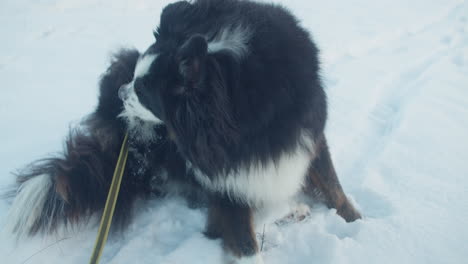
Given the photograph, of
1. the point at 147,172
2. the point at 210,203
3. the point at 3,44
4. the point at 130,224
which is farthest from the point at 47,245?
the point at 3,44

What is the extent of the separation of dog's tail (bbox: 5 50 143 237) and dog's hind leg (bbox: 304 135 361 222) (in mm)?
1250

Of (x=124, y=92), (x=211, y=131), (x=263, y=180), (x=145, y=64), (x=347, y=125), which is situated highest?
(x=145, y=64)

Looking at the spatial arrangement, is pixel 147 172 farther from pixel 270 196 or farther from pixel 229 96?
pixel 229 96

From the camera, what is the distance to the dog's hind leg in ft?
6.69

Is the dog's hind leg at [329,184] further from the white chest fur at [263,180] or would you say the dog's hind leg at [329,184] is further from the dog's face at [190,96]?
the dog's face at [190,96]

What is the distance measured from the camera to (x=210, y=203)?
76.2 inches

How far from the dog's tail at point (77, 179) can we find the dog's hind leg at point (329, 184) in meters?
1.25

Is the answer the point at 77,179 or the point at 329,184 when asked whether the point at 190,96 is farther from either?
the point at 329,184

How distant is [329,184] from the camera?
2.08m

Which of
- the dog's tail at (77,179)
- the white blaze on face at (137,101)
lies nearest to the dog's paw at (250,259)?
the dog's tail at (77,179)

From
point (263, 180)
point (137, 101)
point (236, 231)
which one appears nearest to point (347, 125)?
→ point (263, 180)

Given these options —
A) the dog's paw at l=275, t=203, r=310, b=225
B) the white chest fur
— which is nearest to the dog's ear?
the white chest fur

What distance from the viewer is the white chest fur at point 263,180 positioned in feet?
5.60

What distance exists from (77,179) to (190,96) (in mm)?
1005
